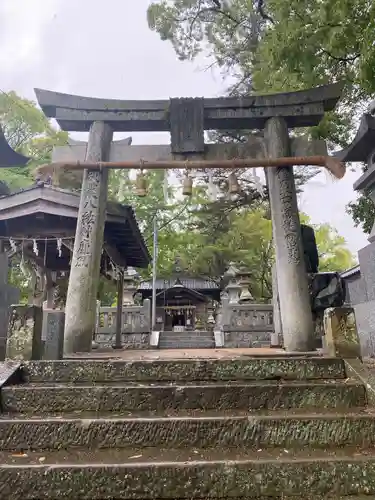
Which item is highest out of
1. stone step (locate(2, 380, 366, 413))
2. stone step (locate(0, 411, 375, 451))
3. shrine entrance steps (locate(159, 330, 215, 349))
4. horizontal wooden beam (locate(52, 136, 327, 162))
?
horizontal wooden beam (locate(52, 136, 327, 162))

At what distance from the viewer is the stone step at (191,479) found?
2.71 meters

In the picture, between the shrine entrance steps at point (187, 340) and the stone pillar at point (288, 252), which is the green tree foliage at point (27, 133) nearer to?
the shrine entrance steps at point (187, 340)

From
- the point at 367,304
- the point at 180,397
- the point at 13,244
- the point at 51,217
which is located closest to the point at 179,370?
the point at 180,397

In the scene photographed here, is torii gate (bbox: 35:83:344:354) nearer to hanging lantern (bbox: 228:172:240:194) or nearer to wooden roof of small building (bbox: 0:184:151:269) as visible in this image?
hanging lantern (bbox: 228:172:240:194)

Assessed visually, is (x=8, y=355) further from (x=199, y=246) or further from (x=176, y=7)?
(x=199, y=246)

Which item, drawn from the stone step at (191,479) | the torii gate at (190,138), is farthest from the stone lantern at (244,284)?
the stone step at (191,479)

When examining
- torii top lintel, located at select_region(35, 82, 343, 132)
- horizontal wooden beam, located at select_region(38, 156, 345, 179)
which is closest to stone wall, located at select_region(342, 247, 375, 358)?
horizontal wooden beam, located at select_region(38, 156, 345, 179)

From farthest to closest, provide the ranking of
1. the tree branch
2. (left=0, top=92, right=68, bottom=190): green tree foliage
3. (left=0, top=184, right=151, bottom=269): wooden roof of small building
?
(left=0, top=92, right=68, bottom=190): green tree foliage < the tree branch < (left=0, top=184, right=151, bottom=269): wooden roof of small building

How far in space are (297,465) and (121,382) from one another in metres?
1.97

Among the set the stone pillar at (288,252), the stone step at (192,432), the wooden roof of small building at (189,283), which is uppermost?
the wooden roof of small building at (189,283)

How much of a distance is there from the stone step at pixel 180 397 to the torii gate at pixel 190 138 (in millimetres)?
3353

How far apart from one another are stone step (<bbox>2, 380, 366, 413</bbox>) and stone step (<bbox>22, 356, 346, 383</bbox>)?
33 cm

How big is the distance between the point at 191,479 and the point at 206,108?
6.58m

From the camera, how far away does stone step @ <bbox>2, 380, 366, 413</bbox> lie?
3.65m
